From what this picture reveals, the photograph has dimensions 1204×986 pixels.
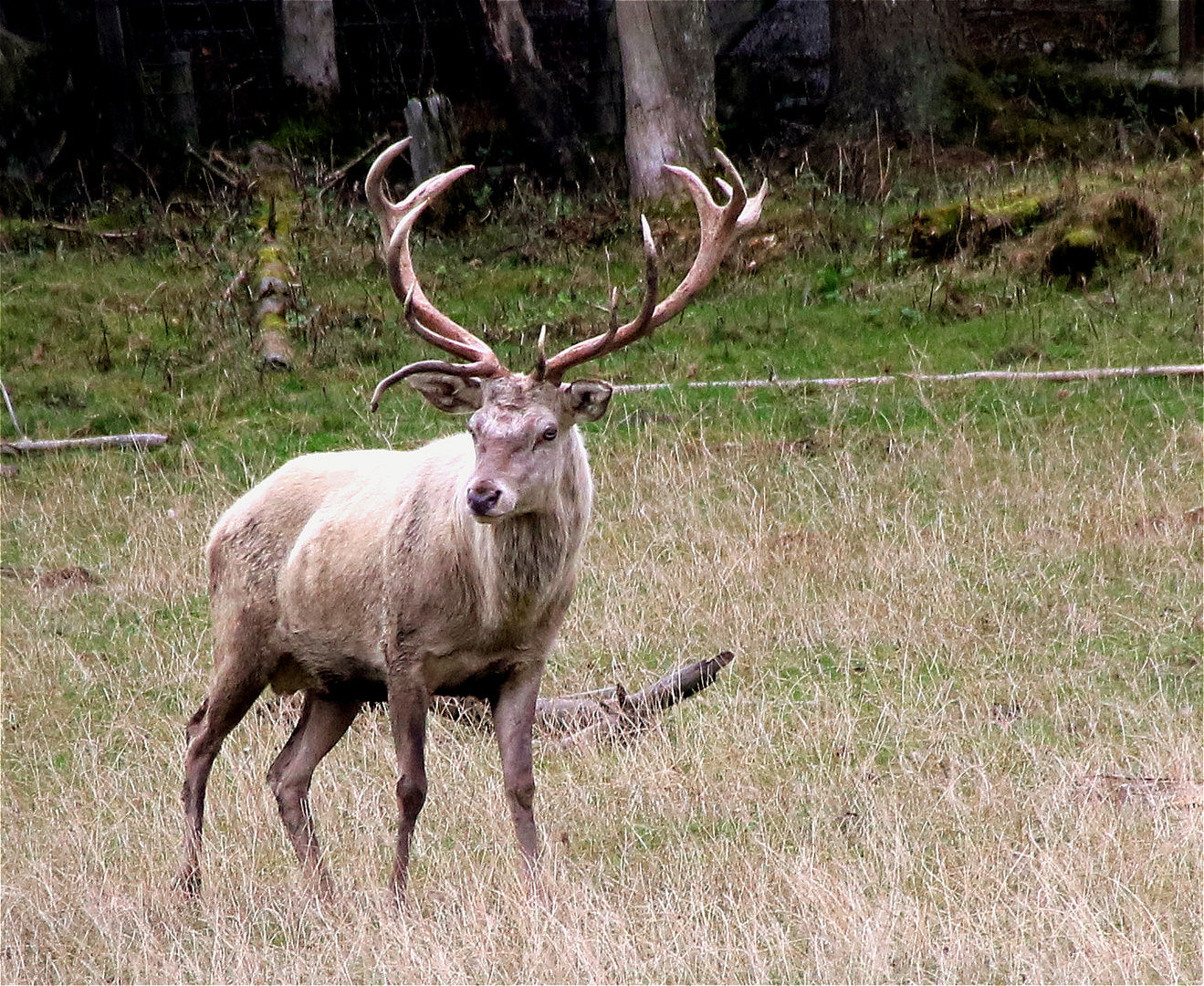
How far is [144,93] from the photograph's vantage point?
1884 centimetres

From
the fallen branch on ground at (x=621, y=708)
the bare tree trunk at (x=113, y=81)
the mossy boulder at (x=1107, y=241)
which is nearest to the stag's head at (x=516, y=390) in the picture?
the fallen branch on ground at (x=621, y=708)

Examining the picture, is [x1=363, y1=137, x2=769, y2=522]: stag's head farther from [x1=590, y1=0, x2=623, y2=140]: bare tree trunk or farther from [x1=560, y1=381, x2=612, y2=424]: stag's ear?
[x1=590, y1=0, x2=623, y2=140]: bare tree trunk

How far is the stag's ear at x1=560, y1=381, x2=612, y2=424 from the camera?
5.73 metres

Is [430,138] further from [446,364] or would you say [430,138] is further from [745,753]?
[446,364]

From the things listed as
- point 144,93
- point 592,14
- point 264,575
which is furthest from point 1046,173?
point 264,575

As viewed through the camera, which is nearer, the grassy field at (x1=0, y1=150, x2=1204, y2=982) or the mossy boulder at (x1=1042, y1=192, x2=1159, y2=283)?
the grassy field at (x1=0, y1=150, x2=1204, y2=982)

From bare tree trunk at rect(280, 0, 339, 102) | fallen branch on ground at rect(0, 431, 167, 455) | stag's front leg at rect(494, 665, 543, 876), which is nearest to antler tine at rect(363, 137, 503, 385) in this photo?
stag's front leg at rect(494, 665, 543, 876)

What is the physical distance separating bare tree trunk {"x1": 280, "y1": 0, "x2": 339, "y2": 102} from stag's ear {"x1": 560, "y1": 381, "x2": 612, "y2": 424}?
1406cm

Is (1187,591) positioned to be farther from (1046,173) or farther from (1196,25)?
(1196,25)

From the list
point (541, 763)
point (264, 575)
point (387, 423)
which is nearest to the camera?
point (264, 575)

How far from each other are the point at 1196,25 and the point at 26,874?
1656cm

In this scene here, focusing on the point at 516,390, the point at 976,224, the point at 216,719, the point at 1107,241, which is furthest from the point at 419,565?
the point at 976,224

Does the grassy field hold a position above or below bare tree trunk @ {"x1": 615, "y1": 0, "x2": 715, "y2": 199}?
below

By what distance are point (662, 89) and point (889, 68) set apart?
2422mm
